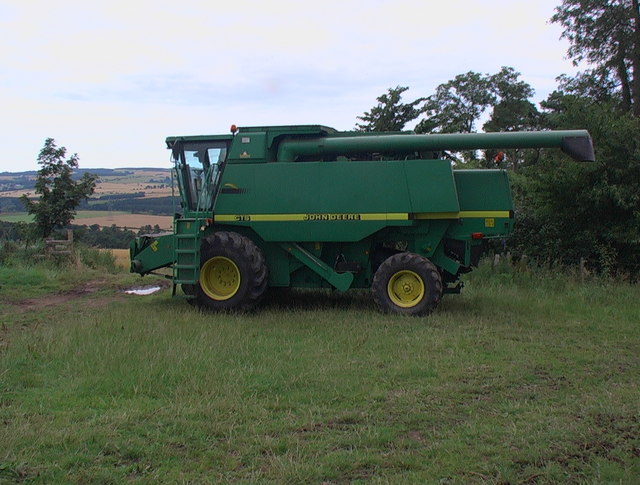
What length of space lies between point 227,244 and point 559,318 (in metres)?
5.05

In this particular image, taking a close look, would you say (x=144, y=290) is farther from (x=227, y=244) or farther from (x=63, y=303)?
(x=227, y=244)

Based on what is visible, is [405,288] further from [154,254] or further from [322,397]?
[322,397]

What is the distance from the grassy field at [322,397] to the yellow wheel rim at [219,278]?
65 centimetres

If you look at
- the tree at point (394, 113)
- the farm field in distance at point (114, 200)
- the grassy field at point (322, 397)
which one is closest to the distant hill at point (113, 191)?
the farm field in distance at point (114, 200)

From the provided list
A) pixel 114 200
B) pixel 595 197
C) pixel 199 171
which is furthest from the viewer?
pixel 114 200

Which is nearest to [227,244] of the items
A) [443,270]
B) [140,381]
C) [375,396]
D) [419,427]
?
[443,270]

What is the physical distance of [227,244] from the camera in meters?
10.5

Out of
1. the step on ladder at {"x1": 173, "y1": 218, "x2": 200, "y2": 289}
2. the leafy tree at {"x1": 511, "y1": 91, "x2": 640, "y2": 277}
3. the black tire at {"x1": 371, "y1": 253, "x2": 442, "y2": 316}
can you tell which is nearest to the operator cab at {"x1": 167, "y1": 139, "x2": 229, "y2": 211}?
the step on ladder at {"x1": 173, "y1": 218, "x2": 200, "y2": 289}

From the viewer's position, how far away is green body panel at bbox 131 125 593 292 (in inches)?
Result: 404

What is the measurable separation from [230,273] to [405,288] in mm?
2774

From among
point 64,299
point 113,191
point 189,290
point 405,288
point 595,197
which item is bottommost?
point 64,299

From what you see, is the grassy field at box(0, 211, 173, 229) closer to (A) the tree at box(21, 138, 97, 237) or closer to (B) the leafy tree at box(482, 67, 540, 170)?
(A) the tree at box(21, 138, 97, 237)

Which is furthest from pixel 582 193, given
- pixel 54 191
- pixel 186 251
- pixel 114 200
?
pixel 114 200

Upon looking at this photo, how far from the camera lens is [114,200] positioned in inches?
1443
